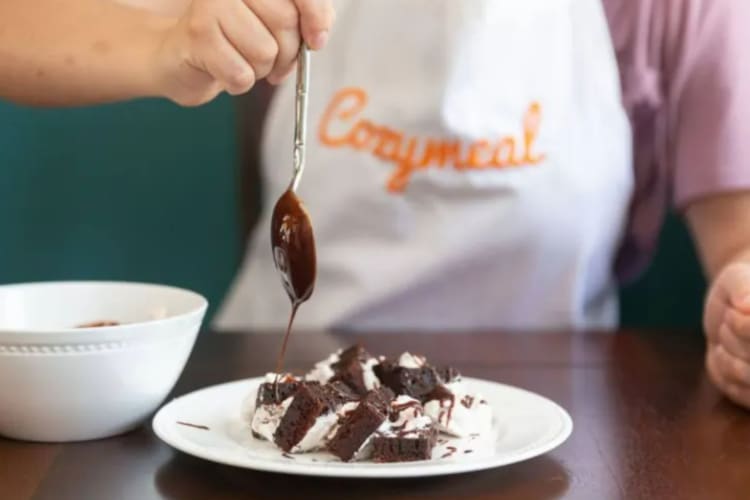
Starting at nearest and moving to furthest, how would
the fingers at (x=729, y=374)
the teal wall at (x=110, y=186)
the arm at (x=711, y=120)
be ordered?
the fingers at (x=729, y=374), the arm at (x=711, y=120), the teal wall at (x=110, y=186)

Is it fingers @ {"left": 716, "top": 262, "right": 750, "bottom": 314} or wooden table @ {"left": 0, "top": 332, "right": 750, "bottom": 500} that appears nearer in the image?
wooden table @ {"left": 0, "top": 332, "right": 750, "bottom": 500}

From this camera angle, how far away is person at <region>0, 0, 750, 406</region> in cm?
120

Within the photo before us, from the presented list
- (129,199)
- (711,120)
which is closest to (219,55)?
(711,120)

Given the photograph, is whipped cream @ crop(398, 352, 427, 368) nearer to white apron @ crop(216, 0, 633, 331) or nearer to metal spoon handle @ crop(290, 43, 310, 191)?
metal spoon handle @ crop(290, 43, 310, 191)

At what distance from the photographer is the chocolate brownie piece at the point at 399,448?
71cm

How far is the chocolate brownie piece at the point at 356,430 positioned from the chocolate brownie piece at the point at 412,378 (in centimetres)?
7

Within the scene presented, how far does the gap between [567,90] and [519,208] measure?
5.7 inches

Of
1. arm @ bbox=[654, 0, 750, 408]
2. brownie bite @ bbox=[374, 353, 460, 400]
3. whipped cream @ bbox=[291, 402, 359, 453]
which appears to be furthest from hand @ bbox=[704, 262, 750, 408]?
whipped cream @ bbox=[291, 402, 359, 453]

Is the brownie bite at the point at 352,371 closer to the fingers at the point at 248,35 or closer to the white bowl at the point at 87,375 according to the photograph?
the white bowl at the point at 87,375

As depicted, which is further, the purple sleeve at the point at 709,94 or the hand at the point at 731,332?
the purple sleeve at the point at 709,94

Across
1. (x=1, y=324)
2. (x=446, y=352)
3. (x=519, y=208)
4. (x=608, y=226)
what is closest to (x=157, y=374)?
(x=1, y=324)

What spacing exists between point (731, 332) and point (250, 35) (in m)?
0.47

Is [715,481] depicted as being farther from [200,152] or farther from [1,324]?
[200,152]

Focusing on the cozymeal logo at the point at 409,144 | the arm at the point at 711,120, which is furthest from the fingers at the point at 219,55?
the arm at the point at 711,120
